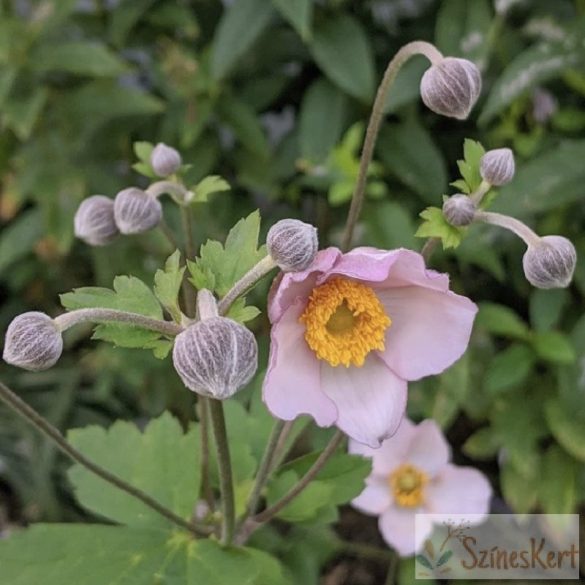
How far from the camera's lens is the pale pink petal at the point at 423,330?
2.00 feet

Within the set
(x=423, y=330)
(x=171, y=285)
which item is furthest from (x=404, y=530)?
(x=171, y=285)

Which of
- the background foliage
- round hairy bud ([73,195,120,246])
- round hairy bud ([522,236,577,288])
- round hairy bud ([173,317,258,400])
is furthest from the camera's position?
the background foliage

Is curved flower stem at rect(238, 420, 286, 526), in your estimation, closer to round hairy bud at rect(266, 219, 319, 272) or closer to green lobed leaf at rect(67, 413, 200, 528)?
green lobed leaf at rect(67, 413, 200, 528)

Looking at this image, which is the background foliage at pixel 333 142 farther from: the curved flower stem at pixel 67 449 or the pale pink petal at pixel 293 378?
the pale pink petal at pixel 293 378

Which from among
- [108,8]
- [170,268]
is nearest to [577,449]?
[170,268]

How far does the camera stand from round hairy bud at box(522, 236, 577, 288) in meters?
0.60

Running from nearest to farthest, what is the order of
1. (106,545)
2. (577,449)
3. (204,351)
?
(204,351) < (106,545) < (577,449)

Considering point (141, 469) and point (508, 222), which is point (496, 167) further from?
point (141, 469)

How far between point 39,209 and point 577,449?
99 cm

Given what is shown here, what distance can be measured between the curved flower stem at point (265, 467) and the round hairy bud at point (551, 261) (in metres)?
0.24

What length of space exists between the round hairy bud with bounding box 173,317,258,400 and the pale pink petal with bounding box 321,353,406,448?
0.40ft

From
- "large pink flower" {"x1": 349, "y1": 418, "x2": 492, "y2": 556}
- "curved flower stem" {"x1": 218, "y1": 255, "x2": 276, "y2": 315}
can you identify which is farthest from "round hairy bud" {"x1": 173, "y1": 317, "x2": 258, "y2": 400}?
"large pink flower" {"x1": 349, "y1": 418, "x2": 492, "y2": 556}

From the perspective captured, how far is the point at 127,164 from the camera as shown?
4.93 ft

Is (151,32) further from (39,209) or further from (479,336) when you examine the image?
(479,336)
